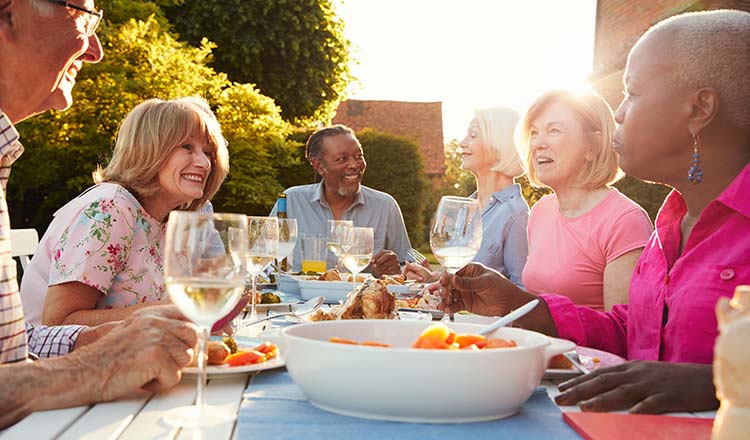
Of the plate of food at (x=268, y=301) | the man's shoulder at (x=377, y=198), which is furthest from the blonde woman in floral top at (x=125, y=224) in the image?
the man's shoulder at (x=377, y=198)

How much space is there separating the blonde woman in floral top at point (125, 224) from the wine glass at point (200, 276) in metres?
1.27

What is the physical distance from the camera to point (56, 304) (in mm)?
2406

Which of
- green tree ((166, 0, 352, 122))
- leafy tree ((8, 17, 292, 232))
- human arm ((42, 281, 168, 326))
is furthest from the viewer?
green tree ((166, 0, 352, 122))

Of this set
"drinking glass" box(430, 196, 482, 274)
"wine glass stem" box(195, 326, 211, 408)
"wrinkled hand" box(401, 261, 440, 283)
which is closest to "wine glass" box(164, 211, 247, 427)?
"wine glass stem" box(195, 326, 211, 408)

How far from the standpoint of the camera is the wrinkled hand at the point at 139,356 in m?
1.34

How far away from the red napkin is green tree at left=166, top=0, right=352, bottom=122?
747 inches

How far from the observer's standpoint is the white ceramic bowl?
1.14 metres

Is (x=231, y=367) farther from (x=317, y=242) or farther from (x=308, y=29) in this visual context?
(x=308, y=29)

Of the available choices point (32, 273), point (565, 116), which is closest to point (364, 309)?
point (32, 273)

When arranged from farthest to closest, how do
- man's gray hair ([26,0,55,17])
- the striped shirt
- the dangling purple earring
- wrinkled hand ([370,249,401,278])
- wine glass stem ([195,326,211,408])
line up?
wrinkled hand ([370,249,401,278]) < the dangling purple earring < man's gray hair ([26,0,55,17]) < the striped shirt < wine glass stem ([195,326,211,408])

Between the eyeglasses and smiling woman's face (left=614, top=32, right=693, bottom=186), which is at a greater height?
the eyeglasses

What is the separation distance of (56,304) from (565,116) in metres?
2.44

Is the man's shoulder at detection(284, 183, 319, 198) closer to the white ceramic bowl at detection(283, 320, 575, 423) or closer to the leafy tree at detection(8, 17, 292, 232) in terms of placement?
the white ceramic bowl at detection(283, 320, 575, 423)

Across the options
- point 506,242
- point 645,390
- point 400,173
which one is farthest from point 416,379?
point 400,173
